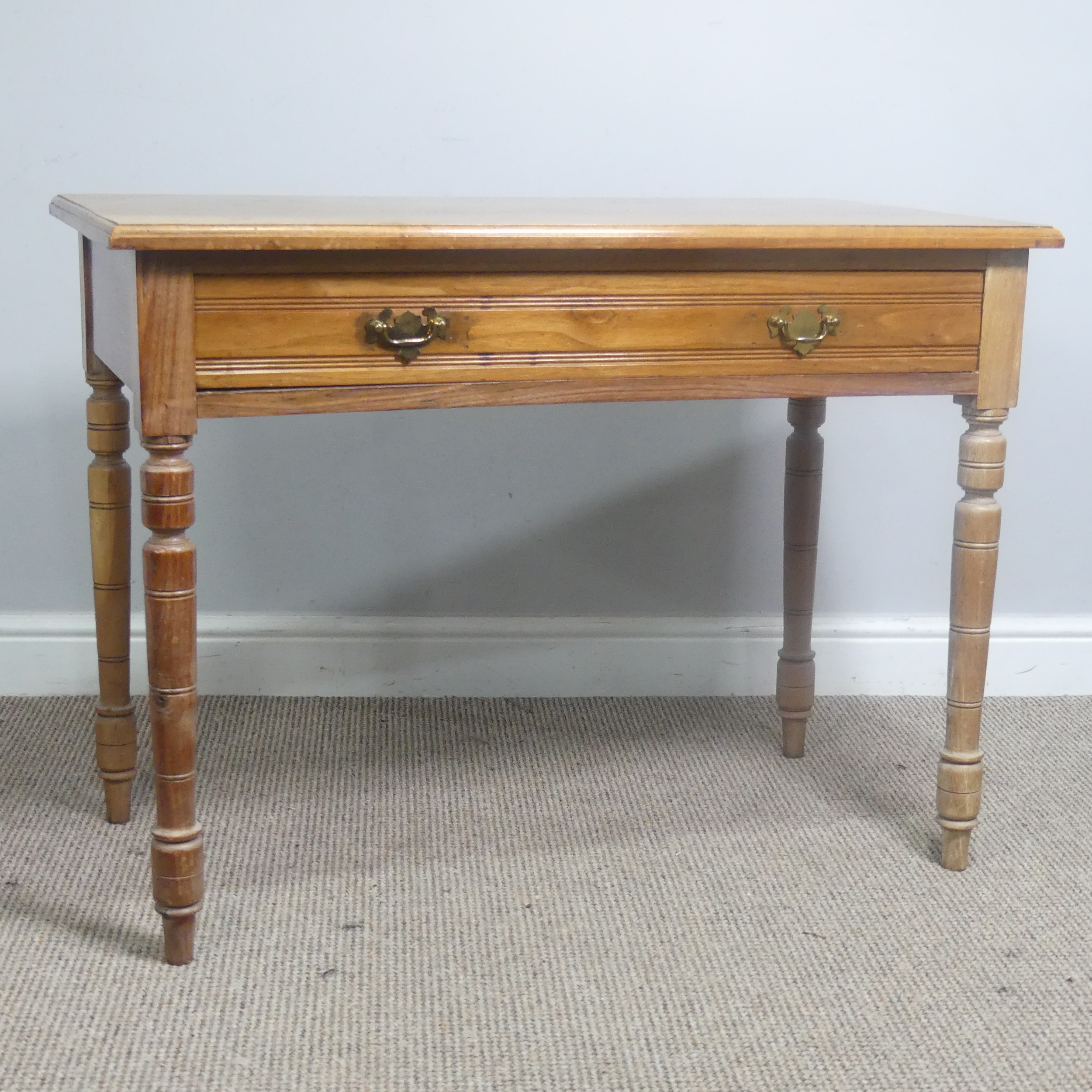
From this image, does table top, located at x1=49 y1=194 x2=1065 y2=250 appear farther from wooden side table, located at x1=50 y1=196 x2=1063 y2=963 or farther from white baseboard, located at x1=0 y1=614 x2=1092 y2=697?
white baseboard, located at x1=0 y1=614 x2=1092 y2=697

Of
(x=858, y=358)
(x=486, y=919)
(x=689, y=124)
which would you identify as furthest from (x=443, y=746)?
(x=689, y=124)

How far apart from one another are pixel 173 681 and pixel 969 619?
947 millimetres

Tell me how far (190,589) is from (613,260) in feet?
1.84

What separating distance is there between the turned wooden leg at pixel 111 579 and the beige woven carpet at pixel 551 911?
0.08 meters

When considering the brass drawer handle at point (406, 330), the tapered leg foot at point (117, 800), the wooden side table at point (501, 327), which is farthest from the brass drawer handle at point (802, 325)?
the tapered leg foot at point (117, 800)

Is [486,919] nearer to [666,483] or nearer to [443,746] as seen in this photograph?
[443,746]

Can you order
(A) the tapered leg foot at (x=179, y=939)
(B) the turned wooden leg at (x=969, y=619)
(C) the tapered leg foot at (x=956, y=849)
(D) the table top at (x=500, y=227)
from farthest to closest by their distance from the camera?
(C) the tapered leg foot at (x=956, y=849)
(B) the turned wooden leg at (x=969, y=619)
(A) the tapered leg foot at (x=179, y=939)
(D) the table top at (x=500, y=227)

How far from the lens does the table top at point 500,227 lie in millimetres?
1298

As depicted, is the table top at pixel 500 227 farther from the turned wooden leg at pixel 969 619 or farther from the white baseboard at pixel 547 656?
the white baseboard at pixel 547 656

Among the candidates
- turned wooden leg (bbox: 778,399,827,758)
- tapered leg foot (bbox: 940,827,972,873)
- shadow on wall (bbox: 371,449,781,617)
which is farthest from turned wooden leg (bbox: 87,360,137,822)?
tapered leg foot (bbox: 940,827,972,873)

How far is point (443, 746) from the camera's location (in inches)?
82.6

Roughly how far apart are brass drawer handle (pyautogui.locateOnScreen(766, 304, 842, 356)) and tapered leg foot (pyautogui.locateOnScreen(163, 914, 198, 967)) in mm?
908

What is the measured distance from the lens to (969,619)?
1.67 m

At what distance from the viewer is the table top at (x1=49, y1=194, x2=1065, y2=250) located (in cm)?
130
